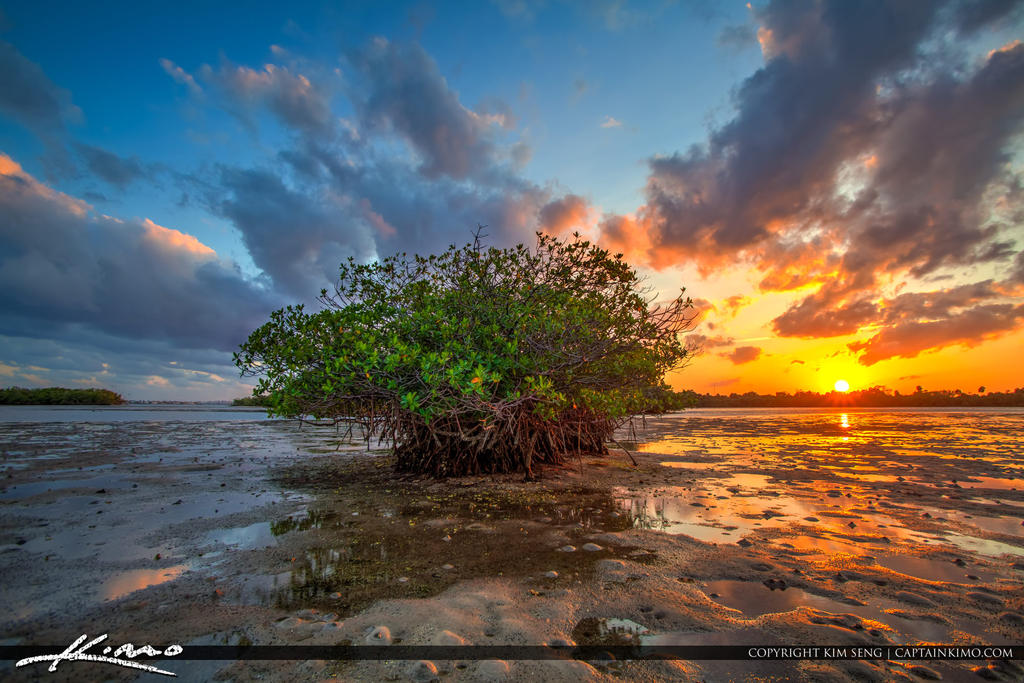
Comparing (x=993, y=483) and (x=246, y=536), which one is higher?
(x=993, y=483)

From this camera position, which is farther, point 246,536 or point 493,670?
point 246,536

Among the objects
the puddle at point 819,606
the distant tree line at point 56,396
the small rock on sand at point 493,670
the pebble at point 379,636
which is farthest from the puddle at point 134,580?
the distant tree line at point 56,396

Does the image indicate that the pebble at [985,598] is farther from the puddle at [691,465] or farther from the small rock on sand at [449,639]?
the puddle at [691,465]

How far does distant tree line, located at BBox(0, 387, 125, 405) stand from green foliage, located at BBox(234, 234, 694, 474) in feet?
249

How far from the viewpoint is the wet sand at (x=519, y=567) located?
135 inches

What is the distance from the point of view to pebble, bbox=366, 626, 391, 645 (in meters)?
3.37

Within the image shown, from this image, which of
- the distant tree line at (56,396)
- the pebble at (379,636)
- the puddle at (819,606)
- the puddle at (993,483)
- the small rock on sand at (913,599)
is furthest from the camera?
the distant tree line at (56,396)

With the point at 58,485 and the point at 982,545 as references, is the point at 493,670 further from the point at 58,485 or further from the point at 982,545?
the point at 58,485

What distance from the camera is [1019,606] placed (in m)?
3.92

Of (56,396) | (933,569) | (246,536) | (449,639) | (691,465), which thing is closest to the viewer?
(449,639)

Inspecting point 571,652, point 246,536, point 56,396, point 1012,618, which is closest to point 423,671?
point 571,652

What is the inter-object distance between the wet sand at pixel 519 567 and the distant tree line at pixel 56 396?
71999 millimetres

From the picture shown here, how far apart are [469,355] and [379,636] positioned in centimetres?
620

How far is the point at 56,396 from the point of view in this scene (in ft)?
193
